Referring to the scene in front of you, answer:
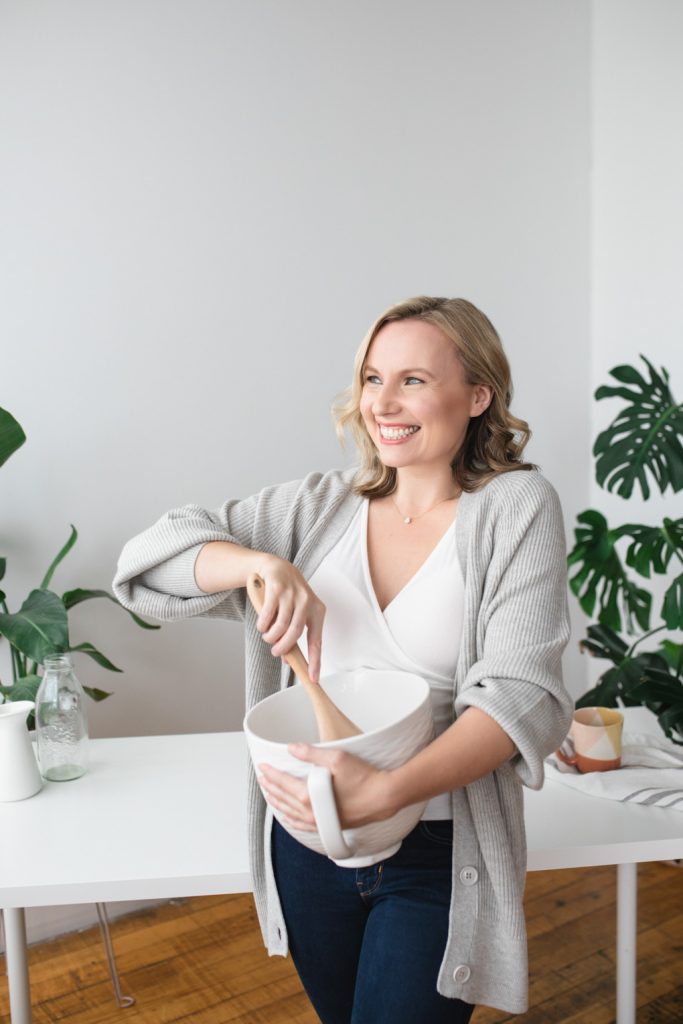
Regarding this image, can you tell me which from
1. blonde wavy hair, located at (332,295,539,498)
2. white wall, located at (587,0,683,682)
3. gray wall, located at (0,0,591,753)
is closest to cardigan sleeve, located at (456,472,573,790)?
blonde wavy hair, located at (332,295,539,498)

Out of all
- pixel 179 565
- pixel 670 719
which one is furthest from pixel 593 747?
pixel 179 565

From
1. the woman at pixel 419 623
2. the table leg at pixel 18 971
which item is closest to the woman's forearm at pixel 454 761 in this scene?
the woman at pixel 419 623

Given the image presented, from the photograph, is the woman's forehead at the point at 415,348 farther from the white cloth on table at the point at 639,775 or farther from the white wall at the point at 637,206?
the white wall at the point at 637,206

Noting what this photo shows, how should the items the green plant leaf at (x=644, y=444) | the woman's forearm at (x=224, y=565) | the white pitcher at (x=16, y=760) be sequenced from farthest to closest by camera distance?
the green plant leaf at (x=644, y=444) → the white pitcher at (x=16, y=760) → the woman's forearm at (x=224, y=565)

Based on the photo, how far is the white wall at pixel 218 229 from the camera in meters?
2.17

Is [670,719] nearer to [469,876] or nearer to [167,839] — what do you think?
[469,876]

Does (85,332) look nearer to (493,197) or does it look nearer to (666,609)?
(493,197)

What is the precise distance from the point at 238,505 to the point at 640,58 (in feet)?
6.83

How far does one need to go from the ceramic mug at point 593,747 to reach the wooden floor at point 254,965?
2.11ft

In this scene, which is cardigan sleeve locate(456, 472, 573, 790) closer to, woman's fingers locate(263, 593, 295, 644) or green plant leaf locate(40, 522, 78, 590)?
woman's fingers locate(263, 593, 295, 644)

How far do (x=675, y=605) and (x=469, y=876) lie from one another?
3.44 ft

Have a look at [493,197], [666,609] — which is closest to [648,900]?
[666,609]

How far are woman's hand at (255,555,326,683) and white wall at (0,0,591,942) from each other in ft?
4.23

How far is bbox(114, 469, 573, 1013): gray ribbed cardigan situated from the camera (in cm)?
103
